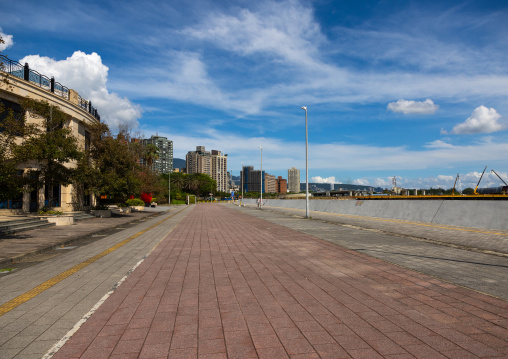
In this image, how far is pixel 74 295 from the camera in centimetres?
537

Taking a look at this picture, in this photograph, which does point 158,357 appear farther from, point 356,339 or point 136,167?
point 136,167

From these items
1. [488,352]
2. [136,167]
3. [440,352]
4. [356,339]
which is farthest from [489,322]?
[136,167]

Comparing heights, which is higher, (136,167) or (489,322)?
(136,167)

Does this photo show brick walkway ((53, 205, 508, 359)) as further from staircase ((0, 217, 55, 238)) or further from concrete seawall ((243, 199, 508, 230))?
staircase ((0, 217, 55, 238))

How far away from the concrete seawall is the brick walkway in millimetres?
9712

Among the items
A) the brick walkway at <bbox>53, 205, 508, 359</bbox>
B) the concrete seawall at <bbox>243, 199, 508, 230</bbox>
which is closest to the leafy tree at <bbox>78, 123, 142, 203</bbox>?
the concrete seawall at <bbox>243, 199, 508, 230</bbox>

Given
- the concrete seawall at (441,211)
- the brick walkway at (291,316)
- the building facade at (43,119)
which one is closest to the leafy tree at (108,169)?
the building facade at (43,119)

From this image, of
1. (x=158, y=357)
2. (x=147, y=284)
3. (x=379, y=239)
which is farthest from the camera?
(x=379, y=239)

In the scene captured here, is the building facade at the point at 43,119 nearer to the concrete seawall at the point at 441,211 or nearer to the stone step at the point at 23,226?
the stone step at the point at 23,226

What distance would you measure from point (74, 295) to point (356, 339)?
4531mm

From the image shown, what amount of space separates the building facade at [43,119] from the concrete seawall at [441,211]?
21159mm

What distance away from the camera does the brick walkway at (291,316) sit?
3.42 metres

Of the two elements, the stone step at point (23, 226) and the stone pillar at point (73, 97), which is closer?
the stone step at point (23, 226)

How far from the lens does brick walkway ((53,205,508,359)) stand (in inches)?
135
